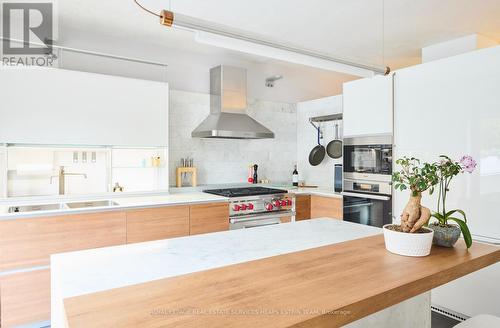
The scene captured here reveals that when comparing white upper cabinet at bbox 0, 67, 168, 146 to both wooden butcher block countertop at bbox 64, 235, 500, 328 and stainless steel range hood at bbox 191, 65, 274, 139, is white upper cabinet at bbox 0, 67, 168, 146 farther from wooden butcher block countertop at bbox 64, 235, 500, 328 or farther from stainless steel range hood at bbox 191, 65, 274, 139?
wooden butcher block countertop at bbox 64, 235, 500, 328

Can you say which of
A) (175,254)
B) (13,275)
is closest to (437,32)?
(175,254)

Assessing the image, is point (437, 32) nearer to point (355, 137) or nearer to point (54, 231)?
point (355, 137)

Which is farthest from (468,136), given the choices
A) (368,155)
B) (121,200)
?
(121,200)

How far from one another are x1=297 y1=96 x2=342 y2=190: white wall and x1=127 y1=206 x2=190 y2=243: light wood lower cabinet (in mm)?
2089

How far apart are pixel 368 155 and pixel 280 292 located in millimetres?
2587

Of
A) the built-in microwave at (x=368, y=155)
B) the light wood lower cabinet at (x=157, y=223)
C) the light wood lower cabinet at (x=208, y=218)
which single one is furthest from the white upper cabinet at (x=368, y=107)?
the light wood lower cabinet at (x=157, y=223)

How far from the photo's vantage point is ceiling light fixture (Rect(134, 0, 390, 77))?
1282 mm

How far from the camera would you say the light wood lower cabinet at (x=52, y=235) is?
2.25m

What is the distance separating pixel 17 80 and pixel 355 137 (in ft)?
10.2

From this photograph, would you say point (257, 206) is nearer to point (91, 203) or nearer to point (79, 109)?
point (91, 203)

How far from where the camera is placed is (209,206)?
10.2 feet

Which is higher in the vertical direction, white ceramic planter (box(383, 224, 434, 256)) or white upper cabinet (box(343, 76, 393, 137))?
white upper cabinet (box(343, 76, 393, 137))

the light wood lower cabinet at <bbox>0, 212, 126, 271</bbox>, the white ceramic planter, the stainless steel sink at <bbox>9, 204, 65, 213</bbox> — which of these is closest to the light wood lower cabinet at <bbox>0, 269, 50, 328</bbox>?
the light wood lower cabinet at <bbox>0, 212, 126, 271</bbox>

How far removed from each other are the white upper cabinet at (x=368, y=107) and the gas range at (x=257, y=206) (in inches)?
40.1
